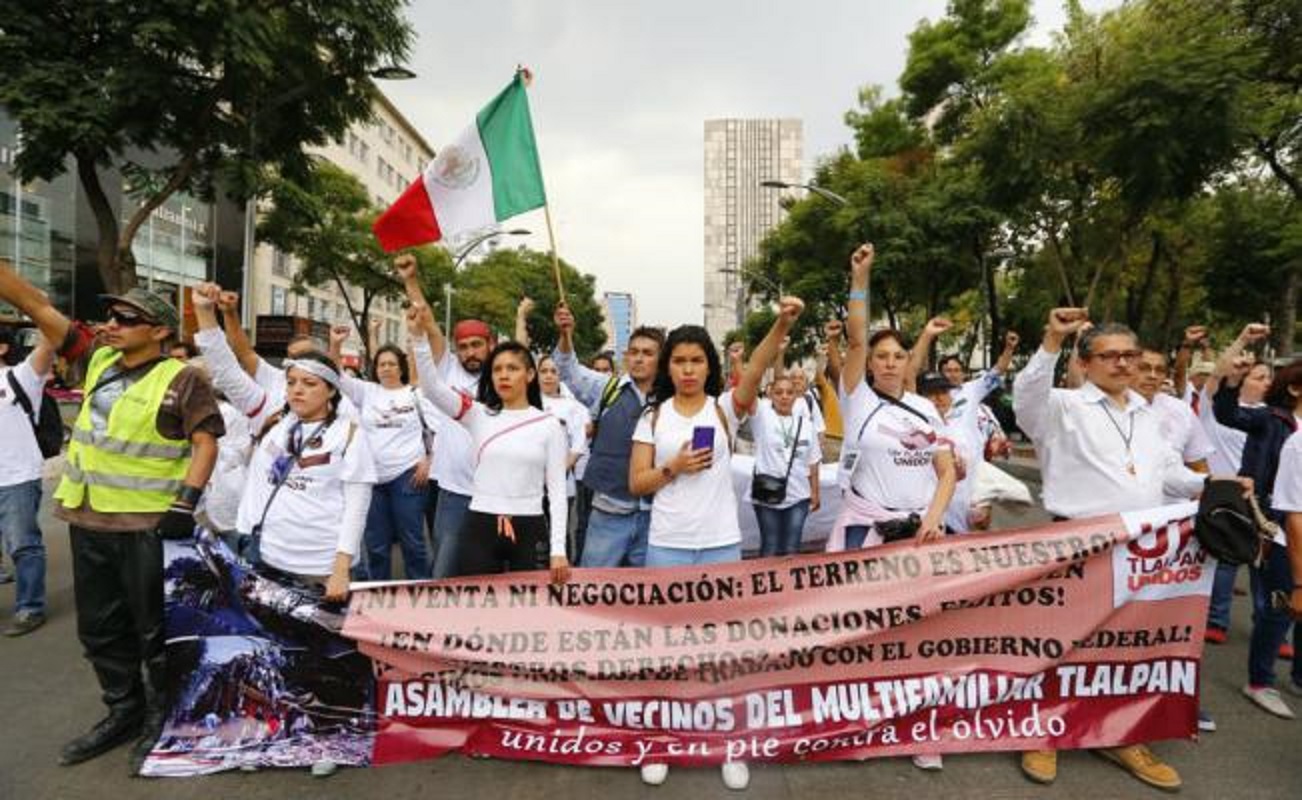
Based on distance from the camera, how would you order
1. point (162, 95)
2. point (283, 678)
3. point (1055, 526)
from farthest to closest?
point (162, 95) < point (1055, 526) < point (283, 678)

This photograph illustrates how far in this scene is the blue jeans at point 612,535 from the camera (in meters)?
4.02

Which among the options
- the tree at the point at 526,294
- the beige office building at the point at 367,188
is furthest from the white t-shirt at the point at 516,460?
the beige office building at the point at 367,188

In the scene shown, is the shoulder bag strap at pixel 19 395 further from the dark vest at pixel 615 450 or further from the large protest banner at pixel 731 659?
the dark vest at pixel 615 450

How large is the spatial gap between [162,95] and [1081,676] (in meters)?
16.5

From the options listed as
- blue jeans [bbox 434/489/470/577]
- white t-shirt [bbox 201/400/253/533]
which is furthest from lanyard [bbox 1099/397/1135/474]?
white t-shirt [bbox 201/400/253/533]

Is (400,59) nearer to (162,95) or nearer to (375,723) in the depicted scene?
(162,95)

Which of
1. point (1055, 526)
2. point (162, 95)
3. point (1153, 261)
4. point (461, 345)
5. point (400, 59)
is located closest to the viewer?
point (1055, 526)

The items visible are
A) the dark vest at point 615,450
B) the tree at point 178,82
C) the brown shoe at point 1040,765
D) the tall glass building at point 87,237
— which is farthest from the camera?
the tall glass building at point 87,237

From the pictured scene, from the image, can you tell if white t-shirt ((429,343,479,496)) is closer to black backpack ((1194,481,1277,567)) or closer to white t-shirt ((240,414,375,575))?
white t-shirt ((240,414,375,575))

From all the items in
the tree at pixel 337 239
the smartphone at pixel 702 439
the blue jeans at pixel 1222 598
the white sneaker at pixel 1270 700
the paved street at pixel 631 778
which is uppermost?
the tree at pixel 337 239

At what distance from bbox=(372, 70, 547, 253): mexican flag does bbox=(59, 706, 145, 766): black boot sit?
2.92m

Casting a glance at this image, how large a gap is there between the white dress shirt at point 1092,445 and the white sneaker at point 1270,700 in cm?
134

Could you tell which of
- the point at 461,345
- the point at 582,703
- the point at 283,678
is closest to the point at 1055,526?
the point at 582,703

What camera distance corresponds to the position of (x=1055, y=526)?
3.53 m
